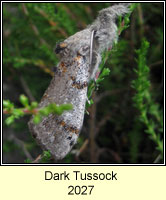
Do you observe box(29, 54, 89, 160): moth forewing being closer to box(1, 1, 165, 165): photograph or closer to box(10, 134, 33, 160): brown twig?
box(1, 1, 165, 165): photograph

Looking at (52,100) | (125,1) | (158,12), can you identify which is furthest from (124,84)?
(52,100)

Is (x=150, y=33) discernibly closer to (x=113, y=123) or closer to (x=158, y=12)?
(x=158, y=12)

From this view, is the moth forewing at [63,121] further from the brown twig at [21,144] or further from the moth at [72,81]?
the brown twig at [21,144]

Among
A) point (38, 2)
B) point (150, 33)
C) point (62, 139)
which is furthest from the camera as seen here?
point (150, 33)

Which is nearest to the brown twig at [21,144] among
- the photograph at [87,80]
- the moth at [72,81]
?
the photograph at [87,80]

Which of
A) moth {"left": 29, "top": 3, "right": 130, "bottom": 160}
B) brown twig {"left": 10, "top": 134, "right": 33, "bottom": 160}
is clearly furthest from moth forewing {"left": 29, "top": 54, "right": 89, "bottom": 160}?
brown twig {"left": 10, "top": 134, "right": 33, "bottom": 160}

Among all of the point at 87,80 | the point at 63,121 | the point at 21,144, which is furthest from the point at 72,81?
the point at 21,144

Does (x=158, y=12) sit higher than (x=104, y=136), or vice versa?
(x=158, y=12)
